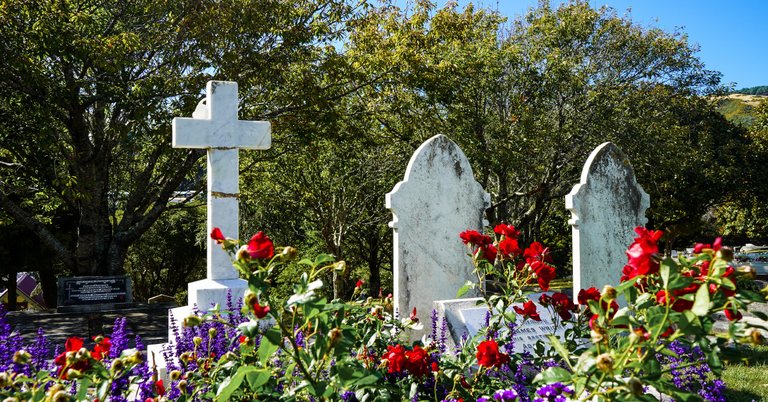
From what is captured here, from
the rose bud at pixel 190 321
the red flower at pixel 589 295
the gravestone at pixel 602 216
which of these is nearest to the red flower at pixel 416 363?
the red flower at pixel 589 295

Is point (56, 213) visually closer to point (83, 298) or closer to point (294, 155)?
point (294, 155)

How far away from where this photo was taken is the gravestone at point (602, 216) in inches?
284

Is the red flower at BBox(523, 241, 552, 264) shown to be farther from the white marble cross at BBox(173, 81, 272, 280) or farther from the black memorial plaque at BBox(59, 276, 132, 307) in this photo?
the black memorial plaque at BBox(59, 276, 132, 307)

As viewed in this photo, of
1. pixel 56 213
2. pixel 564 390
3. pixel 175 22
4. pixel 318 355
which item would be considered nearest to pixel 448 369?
pixel 564 390

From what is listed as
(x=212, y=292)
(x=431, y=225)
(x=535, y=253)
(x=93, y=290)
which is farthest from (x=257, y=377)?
(x=93, y=290)

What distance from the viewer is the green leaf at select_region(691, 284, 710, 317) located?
4.58 feet

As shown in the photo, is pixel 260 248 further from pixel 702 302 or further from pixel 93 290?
pixel 93 290

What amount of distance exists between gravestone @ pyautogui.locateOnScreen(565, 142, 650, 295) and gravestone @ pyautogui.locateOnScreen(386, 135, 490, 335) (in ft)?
4.02

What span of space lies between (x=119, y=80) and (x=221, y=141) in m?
5.16

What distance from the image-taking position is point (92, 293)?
10141 mm

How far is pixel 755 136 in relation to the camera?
26.6 metres

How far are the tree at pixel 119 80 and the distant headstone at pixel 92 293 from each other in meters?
1.44

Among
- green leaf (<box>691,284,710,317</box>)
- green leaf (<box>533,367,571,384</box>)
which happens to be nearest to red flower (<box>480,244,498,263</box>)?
green leaf (<box>533,367,571,384</box>)

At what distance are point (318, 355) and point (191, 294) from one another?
4.39 metres
